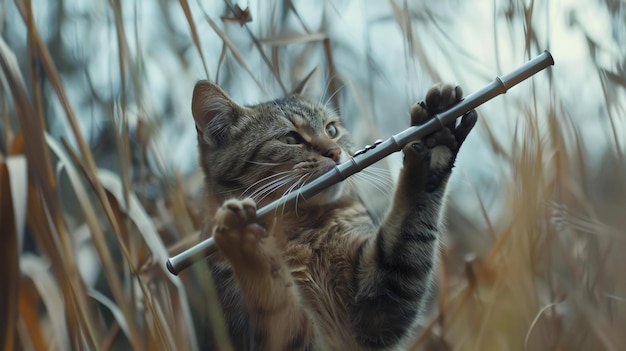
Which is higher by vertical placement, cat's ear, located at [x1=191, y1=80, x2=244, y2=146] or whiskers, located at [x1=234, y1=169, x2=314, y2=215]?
cat's ear, located at [x1=191, y1=80, x2=244, y2=146]

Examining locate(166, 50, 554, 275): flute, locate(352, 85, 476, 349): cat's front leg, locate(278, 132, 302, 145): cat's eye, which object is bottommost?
locate(352, 85, 476, 349): cat's front leg

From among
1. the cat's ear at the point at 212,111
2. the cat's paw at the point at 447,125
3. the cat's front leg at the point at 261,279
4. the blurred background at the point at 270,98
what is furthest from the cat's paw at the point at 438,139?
the cat's ear at the point at 212,111

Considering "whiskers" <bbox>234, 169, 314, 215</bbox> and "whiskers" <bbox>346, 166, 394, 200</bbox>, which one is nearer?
"whiskers" <bbox>234, 169, 314, 215</bbox>

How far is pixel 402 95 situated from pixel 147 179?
2.01ft

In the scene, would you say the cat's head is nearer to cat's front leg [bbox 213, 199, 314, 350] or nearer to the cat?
the cat

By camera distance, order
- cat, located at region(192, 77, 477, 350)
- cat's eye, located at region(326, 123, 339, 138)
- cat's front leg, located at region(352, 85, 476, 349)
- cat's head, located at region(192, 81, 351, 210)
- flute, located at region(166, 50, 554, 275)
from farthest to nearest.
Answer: cat's eye, located at region(326, 123, 339, 138) → cat's head, located at region(192, 81, 351, 210) → cat's front leg, located at region(352, 85, 476, 349) → cat, located at region(192, 77, 477, 350) → flute, located at region(166, 50, 554, 275)

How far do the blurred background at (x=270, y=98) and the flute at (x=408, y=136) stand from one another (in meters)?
0.23

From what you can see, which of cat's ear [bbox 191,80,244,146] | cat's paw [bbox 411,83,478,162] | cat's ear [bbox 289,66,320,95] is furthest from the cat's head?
cat's paw [bbox 411,83,478,162]

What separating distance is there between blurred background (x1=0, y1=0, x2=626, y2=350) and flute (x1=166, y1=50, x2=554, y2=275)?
0.76 ft

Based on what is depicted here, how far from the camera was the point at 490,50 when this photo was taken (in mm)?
1264

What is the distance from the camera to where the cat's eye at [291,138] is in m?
1.23

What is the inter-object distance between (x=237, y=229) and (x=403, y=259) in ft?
1.26

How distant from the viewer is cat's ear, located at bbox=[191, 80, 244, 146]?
119 centimetres

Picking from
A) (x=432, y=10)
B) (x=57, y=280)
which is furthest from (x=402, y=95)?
(x=57, y=280)
